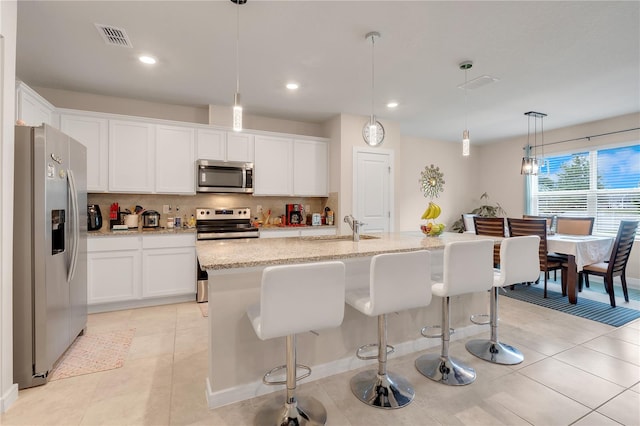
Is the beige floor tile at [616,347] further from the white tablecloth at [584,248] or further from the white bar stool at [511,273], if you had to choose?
the white tablecloth at [584,248]

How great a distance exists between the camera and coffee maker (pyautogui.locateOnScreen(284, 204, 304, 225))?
4.77 m

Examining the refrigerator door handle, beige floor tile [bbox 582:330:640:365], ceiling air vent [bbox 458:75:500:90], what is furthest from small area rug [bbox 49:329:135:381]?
ceiling air vent [bbox 458:75:500:90]

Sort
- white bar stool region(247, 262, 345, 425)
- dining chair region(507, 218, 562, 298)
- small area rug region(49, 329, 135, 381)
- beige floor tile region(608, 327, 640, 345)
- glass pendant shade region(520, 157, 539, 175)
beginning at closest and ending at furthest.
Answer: white bar stool region(247, 262, 345, 425) → small area rug region(49, 329, 135, 381) → beige floor tile region(608, 327, 640, 345) → dining chair region(507, 218, 562, 298) → glass pendant shade region(520, 157, 539, 175)

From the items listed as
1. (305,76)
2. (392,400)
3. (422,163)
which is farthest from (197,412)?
(422,163)

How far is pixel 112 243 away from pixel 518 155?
707 centimetres

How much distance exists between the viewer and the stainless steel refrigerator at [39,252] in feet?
6.56

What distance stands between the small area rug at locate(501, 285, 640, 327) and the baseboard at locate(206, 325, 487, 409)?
4.60 feet

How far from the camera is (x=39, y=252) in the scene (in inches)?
80.6

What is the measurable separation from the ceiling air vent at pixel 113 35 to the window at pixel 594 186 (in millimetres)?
6682

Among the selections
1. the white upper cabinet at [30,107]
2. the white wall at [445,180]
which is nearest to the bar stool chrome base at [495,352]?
the white wall at [445,180]

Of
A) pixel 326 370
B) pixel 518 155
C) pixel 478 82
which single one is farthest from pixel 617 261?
pixel 326 370

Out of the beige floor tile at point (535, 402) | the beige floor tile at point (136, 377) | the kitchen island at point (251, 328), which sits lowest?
the beige floor tile at point (136, 377)

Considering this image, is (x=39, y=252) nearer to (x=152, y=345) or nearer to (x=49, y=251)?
(x=49, y=251)

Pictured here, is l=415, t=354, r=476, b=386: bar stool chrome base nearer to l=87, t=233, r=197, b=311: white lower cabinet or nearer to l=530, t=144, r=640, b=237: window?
l=87, t=233, r=197, b=311: white lower cabinet
